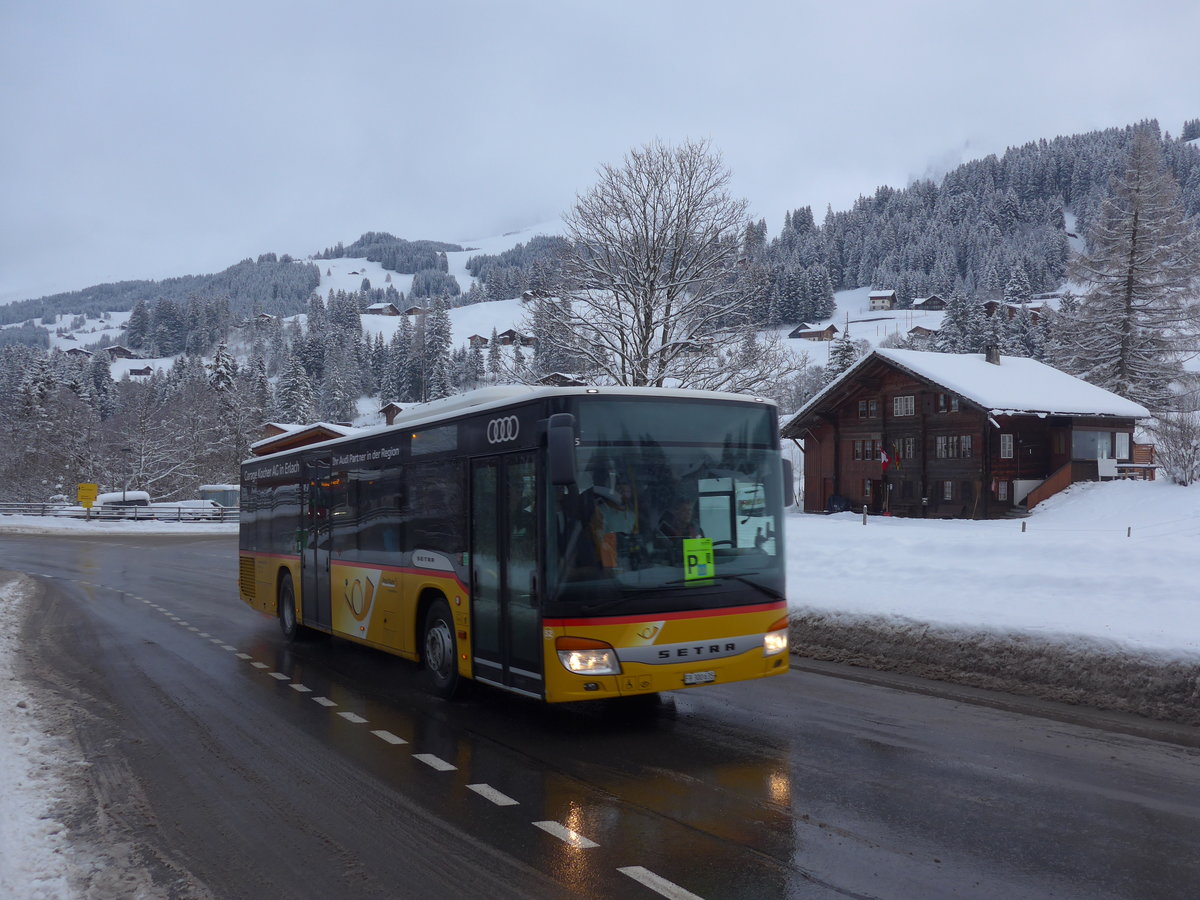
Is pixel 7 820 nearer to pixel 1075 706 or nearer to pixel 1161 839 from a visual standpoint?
pixel 1161 839

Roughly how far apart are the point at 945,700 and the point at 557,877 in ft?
18.4

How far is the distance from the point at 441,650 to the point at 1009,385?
40.8 m

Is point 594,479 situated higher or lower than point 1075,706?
higher

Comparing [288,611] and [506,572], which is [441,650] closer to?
[506,572]

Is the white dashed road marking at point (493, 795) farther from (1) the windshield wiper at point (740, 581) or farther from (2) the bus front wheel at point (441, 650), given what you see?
(2) the bus front wheel at point (441, 650)

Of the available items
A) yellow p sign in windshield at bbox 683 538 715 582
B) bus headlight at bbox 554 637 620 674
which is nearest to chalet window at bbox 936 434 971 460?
yellow p sign in windshield at bbox 683 538 715 582

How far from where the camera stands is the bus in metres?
7.39

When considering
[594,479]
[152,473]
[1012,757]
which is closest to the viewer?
[1012,757]

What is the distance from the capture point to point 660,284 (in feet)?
98.4

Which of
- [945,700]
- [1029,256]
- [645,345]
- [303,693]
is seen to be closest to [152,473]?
[645,345]

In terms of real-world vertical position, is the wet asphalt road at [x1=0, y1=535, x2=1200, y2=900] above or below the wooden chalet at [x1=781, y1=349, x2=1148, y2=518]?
below

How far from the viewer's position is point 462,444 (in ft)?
29.9

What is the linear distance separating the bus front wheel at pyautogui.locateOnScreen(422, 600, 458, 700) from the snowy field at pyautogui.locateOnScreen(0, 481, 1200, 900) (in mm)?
3355

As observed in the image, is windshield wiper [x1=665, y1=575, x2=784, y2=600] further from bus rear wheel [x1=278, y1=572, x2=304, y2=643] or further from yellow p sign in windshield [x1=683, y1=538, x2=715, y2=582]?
bus rear wheel [x1=278, y1=572, x2=304, y2=643]
